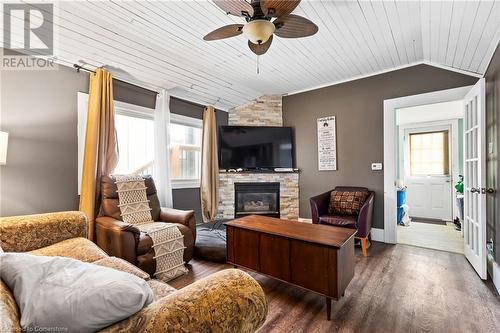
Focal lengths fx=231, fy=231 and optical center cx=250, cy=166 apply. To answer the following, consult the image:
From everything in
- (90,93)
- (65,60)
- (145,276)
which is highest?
(65,60)

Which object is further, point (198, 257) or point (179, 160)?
point (179, 160)

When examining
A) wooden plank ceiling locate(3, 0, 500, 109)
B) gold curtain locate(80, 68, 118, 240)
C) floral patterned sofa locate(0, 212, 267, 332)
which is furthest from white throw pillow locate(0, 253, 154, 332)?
wooden plank ceiling locate(3, 0, 500, 109)

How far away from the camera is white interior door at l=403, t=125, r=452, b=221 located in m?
4.80

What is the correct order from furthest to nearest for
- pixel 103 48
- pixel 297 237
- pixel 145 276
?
pixel 103 48 → pixel 297 237 → pixel 145 276

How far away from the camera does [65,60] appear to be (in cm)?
250

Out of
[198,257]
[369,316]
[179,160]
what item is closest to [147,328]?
[369,316]

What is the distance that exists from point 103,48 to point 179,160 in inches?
77.0

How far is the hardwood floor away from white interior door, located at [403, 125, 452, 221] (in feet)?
8.65

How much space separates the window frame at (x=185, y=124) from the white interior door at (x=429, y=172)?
466cm

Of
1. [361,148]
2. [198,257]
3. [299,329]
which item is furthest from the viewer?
[361,148]

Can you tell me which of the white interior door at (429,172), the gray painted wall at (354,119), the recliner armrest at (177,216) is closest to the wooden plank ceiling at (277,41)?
the gray painted wall at (354,119)

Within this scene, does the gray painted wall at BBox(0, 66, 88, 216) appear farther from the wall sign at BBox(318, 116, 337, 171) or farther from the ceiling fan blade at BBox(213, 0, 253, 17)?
the wall sign at BBox(318, 116, 337, 171)

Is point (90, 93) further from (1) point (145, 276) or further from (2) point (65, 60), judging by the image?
(1) point (145, 276)

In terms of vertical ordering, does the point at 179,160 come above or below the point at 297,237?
above
